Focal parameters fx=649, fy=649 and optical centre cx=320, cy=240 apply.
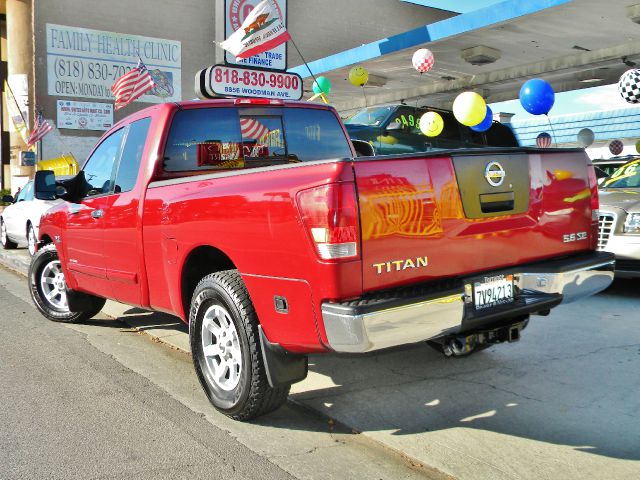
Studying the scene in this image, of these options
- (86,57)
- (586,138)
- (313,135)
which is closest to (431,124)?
(313,135)

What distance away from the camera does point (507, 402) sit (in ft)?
13.2

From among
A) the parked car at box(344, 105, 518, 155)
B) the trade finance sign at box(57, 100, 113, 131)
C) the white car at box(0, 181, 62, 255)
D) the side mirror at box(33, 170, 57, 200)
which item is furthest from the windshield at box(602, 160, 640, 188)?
the trade finance sign at box(57, 100, 113, 131)

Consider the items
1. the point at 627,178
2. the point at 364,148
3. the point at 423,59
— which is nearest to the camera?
the point at 364,148

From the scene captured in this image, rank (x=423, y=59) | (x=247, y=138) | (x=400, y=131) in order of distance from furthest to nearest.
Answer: (x=423, y=59) → (x=400, y=131) → (x=247, y=138)

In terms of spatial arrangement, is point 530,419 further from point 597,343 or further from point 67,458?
point 67,458

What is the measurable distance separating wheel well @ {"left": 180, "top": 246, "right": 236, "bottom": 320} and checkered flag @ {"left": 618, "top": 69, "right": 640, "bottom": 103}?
10.7 m

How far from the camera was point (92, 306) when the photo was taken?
21.1 ft

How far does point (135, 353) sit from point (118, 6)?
106 ft

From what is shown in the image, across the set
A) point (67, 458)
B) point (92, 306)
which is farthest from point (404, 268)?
point (92, 306)

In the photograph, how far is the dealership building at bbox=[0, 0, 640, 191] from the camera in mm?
13531

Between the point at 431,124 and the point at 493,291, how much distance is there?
33.4 ft

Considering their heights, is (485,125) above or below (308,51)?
below

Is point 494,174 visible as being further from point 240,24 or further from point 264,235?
point 240,24

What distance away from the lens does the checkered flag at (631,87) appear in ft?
39.9
